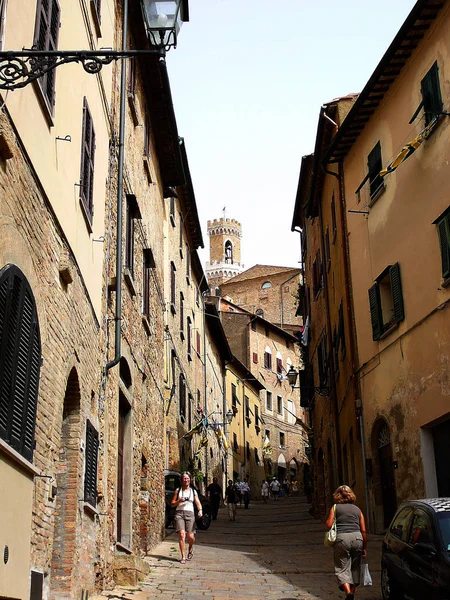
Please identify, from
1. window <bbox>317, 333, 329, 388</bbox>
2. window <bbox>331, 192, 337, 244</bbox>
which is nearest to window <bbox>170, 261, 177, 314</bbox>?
window <bbox>317, 333, 329, 388</bbox>

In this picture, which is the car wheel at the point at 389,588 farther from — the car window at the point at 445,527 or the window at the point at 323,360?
the window at the point at 323,360

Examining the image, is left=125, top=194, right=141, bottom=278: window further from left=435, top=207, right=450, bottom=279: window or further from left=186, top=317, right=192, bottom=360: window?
left=186, top=317, right=192, bottom=360: window

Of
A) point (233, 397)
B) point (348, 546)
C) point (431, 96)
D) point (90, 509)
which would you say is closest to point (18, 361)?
point (90, 509)

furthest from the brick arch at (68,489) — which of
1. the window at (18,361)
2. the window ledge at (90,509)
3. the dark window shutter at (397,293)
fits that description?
the dark window shutter at (397,293)

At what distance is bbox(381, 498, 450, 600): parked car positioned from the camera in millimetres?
7746

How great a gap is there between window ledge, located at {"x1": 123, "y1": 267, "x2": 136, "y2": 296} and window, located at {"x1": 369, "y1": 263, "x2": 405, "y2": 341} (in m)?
5.29

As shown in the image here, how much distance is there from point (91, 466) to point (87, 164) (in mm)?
3663

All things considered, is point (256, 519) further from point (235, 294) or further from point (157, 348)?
point (235, 294)

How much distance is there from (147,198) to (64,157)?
26.6ft

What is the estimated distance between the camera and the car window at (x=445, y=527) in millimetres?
8062

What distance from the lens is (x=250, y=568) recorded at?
529 inches

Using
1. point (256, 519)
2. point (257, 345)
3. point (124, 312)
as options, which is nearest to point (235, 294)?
point (257, 345)

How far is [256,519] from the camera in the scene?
27.5m

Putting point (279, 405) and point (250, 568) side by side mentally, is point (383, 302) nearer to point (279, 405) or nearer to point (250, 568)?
point (250, 568)
